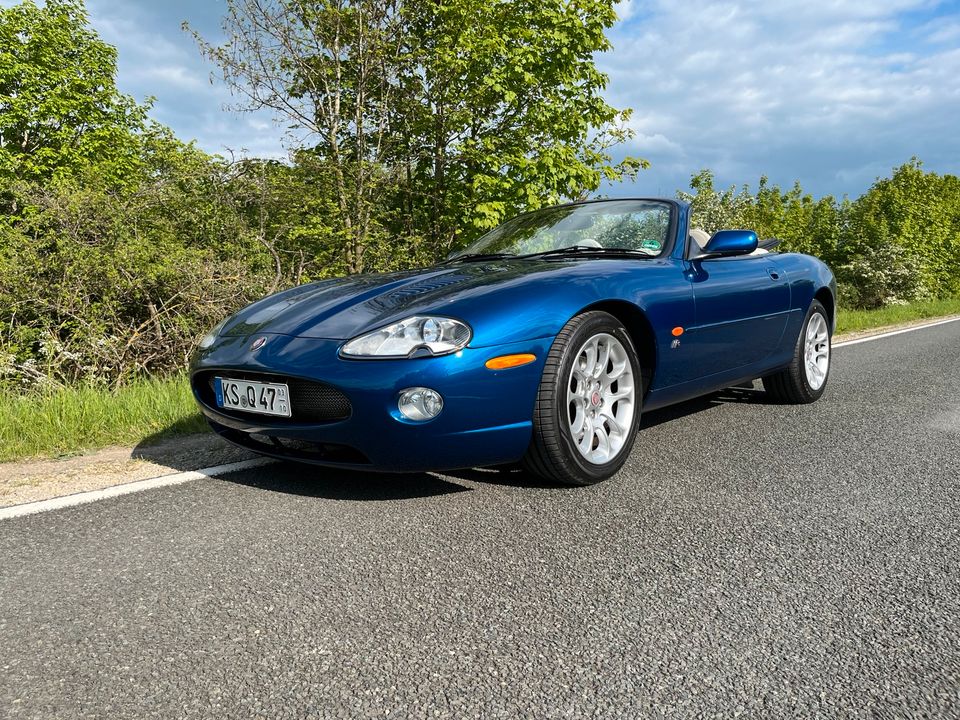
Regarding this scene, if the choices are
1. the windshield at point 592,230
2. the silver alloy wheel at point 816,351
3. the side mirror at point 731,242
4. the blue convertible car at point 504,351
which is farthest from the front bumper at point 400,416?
the silver alloy wheel at point 816,351

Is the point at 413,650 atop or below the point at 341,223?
below

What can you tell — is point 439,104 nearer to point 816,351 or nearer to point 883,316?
point 816,351

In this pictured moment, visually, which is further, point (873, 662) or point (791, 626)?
point (791, 626)

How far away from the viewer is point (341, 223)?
9.16m

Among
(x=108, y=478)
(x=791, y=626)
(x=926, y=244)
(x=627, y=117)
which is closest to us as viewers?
(x=791, y=626)

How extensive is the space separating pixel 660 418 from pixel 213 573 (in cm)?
302

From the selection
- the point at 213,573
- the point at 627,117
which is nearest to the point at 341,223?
the point at 627,117

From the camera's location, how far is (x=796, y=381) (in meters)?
4.92

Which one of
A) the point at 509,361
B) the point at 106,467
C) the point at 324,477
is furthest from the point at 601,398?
the point at 106,467

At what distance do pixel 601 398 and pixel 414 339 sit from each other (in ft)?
3.20

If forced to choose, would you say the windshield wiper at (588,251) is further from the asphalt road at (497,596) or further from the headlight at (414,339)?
the headlight at (414,339)

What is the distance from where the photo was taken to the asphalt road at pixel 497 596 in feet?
5.39

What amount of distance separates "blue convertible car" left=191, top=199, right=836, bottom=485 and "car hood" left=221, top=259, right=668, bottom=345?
1cm

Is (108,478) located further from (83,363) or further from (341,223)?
(341,223)
